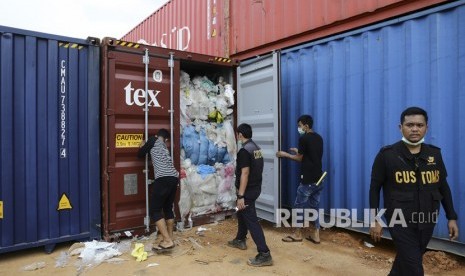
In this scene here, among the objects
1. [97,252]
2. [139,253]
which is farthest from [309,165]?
[97,252]

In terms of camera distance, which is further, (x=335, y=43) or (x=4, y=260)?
(x=335, y=43)

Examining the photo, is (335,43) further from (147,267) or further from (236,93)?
(147,267)

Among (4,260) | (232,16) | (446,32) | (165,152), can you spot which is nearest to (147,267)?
(165,152)

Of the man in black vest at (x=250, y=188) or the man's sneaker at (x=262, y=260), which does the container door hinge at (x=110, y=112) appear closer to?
the man in black vest at (x=250, y=188)

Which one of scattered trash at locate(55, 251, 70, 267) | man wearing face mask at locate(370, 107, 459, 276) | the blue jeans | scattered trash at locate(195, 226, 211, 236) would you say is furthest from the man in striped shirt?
man wearing face mask at locate(370, 107, 459, 276)

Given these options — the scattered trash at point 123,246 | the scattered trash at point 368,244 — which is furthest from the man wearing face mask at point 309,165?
the scattered trash at point 123,246

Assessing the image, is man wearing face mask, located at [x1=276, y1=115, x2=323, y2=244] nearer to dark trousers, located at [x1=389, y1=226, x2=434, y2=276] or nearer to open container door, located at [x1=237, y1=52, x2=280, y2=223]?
open container door, located at [x1=237, y1=52, x2=280, y2=223]

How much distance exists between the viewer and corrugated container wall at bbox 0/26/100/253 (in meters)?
3.60

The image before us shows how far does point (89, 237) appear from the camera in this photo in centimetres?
409

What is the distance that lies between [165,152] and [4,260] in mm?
2112

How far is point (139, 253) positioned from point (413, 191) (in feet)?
9.39

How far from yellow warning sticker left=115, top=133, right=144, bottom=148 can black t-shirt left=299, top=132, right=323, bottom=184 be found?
2.09 metres

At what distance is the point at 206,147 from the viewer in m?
5.04

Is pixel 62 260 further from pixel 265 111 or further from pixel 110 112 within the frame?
pixel 265 111
